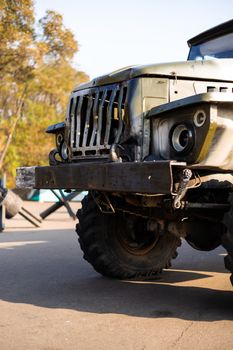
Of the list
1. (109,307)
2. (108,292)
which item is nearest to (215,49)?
(108,292)

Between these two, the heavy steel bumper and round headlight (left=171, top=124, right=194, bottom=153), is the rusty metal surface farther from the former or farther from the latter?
round headlight (left=171, top=124, right=194, bottom=153)

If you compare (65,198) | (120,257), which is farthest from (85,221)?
(65,198)

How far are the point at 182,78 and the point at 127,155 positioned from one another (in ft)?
2.69

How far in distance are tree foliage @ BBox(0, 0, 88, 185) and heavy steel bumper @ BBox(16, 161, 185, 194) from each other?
2144 centimetres

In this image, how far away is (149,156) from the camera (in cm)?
504

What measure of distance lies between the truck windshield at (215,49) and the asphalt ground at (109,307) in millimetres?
2551

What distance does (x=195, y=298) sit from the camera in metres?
5.57

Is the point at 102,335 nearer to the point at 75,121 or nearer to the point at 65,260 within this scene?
the point at 75,121

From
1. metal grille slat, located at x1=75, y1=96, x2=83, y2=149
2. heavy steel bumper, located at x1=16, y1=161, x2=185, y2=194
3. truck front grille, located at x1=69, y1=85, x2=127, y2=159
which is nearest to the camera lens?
heavy steel bumper, located at x1=16, y1=161, x2=185, y2=194

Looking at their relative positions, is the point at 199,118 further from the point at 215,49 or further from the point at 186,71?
the point at 215,49

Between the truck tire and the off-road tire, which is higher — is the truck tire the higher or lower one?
the lower one

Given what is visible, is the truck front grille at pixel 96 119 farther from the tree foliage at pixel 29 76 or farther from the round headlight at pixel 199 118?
the tree foliage at pixel 29 76

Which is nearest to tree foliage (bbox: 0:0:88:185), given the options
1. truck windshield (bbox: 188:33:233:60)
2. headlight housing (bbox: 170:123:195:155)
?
truck windshield (bbox: 188:33:233:60)

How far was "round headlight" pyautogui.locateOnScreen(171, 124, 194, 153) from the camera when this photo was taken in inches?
185
